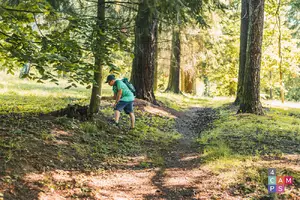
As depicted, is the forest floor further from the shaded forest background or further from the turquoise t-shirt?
the shaded forest background

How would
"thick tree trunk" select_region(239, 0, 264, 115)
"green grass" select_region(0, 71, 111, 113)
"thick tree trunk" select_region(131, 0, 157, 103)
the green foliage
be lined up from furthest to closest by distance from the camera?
"thick tree trunk" select_region(131, 0, 157, 103) < "thick tree trunk" select_region(239, 0, 264, 115) < "green grass" select_region(0, 71, 111, 113) < the green foliage

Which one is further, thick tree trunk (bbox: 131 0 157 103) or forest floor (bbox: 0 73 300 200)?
thick tree trunk (bbox: 131 0 157 103)

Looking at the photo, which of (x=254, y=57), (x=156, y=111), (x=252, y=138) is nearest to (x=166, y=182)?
(x=252, y=138)

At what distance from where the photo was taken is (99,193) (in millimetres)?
4629

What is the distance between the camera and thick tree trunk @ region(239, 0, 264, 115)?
1107cm

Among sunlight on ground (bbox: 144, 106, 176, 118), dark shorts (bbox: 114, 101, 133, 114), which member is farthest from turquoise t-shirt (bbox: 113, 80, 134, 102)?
sunlight on ground (bbox: 144, 106, 176, 118)

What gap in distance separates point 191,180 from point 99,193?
62.1 inches

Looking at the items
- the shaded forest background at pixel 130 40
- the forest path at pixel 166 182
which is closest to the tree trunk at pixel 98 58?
the shaded forest background at pixel 130 40

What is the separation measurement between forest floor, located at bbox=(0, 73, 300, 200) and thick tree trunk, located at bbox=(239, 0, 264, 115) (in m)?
2.40

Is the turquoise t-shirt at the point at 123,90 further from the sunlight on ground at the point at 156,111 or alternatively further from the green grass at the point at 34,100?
the sunlight on ground at the point at 156,111

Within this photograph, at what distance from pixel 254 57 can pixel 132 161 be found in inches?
272

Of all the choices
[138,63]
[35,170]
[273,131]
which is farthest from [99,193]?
[138,63]

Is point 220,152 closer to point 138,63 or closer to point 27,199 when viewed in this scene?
point 27,199

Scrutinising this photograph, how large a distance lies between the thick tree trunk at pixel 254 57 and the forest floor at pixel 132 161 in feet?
7.88
